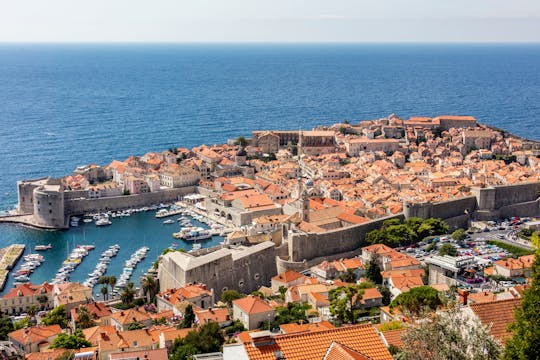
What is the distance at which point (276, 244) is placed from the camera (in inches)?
1225

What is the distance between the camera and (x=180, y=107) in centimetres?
9162

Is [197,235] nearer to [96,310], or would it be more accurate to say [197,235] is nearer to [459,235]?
[96,310]

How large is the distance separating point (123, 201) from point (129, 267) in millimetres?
11410

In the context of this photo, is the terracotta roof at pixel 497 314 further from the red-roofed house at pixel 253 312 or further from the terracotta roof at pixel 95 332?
the terracotta roof at pixel 95 332

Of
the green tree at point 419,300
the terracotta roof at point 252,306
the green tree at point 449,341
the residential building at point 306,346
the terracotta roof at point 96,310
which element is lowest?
the terracotta roof at point 96,310

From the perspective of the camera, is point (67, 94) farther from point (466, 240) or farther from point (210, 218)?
point (466, 240)

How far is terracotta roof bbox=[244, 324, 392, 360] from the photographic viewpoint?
8422 millimetres

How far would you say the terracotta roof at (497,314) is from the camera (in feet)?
33.9

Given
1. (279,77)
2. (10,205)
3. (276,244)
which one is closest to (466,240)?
(276,244)

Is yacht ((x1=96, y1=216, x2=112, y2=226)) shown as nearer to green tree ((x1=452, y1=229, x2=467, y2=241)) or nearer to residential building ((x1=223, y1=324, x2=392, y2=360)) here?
green tree ((x1=452, y1=229, x2=467, y2=241))

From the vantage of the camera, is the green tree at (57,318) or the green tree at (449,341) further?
the green tree at (57,318)

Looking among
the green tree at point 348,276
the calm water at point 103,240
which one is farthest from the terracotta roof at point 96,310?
the green tree at point 348,276

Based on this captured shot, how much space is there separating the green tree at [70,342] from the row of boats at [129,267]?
832 cm

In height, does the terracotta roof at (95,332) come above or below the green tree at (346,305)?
below
